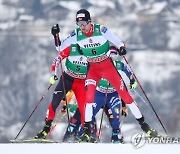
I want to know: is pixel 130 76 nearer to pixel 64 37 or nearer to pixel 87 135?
pixel 87 135

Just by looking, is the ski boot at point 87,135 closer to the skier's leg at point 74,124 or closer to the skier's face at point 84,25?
the skier's face at point 84,25

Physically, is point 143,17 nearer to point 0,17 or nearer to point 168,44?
point 168,44

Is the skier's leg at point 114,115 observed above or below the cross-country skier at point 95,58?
below

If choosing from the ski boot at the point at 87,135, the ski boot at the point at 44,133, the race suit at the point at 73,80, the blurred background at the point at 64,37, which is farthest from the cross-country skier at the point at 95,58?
the blurred background at the point at 64,37

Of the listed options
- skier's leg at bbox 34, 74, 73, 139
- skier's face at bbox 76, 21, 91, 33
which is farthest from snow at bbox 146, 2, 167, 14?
skier's face at bbox 76, 21, 91, 33

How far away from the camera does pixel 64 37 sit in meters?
11.8

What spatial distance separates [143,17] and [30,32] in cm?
308

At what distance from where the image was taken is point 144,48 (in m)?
12.9

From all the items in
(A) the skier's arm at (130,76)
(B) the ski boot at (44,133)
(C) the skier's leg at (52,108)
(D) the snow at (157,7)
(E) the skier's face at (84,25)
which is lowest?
(B) the ski boot at (44,133)

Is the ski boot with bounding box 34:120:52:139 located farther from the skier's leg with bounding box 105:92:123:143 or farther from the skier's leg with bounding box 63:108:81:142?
the skier's leg with bounding box 105:92:123:143

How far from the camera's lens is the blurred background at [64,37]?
1177cm
